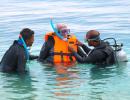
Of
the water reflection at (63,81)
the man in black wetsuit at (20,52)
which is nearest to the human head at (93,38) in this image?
the water reflection at (63,81)

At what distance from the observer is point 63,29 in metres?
11.9

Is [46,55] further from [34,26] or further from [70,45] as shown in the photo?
[34,26]

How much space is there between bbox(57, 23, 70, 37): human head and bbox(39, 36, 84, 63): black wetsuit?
0.29 m

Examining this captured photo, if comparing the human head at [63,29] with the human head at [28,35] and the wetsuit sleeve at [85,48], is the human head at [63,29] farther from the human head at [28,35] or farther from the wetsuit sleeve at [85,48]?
the human head at [28,35]

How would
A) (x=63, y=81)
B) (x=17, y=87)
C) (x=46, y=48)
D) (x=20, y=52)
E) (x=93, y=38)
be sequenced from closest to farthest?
(x=17, y=87), (x=20, y=52), (x=63, y=81), (x=93, y=38), (x=46, y=48)

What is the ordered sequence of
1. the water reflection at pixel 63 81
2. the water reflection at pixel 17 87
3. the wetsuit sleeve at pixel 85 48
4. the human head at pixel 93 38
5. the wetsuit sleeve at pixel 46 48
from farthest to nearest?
the wetsuit sleeve at pixel 85 48
the wetsuit sleeve at pixel 46 48
the human head at pixel 93 38
the water reflection at pixel 63 81
the water reflection at pixel 17 87

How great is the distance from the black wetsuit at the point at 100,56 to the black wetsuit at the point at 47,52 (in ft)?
2.11

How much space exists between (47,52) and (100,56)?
56.9 inches

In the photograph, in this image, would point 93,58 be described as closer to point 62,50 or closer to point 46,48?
point 62,50

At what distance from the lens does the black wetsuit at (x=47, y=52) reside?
12078 mm

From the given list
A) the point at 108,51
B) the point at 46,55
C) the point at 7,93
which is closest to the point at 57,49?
the point at 46,55

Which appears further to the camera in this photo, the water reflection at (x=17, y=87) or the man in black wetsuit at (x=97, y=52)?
the man in black wetsuit at (x=97, y=52)

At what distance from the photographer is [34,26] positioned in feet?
71.1

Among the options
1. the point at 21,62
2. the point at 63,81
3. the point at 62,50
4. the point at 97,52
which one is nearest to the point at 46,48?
the point at 62,50
